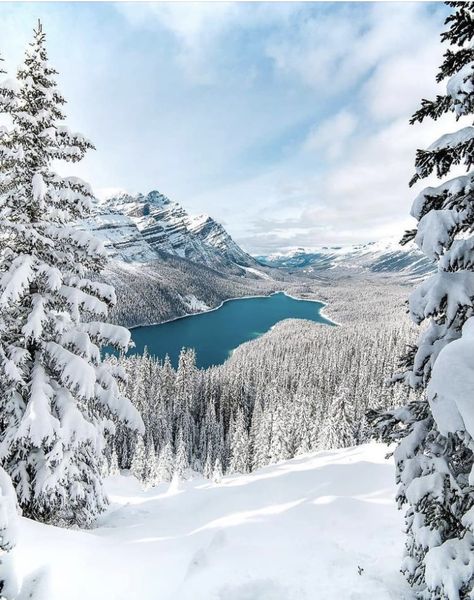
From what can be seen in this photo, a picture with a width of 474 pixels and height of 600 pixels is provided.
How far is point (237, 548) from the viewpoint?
8984mm

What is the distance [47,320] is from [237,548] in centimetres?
740

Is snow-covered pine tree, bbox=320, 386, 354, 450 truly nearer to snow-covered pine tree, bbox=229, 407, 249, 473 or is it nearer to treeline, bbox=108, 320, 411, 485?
treeline, bbox=108, 320, 411, 485

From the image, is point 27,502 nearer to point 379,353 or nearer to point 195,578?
point 195,578

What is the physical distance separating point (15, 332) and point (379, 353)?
115 metres

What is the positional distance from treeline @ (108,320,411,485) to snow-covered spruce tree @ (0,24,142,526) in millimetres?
18875

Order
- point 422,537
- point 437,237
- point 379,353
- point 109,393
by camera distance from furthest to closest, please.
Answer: point 379,353 → point 109,393 → point 422,537 → point 437,237

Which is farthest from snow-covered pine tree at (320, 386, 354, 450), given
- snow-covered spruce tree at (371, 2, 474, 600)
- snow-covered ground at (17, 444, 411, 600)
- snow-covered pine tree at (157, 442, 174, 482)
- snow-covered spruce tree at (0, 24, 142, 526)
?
snow-covered spruce tree at (371, 2, 474, 600)

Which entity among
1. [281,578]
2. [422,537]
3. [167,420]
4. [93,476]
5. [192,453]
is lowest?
[192,453]

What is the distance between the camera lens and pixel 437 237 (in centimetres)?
481

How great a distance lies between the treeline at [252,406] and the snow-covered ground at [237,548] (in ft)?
47.9

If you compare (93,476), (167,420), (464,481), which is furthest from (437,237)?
(167,420)

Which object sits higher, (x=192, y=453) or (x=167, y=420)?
(x=167, y=420)

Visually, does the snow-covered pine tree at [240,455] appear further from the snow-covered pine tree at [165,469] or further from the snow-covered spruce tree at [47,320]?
the snow-covered spruce tree at [47,320]

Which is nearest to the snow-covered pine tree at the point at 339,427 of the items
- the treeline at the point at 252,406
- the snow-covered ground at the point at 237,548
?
the treeline at the point at 252,406
